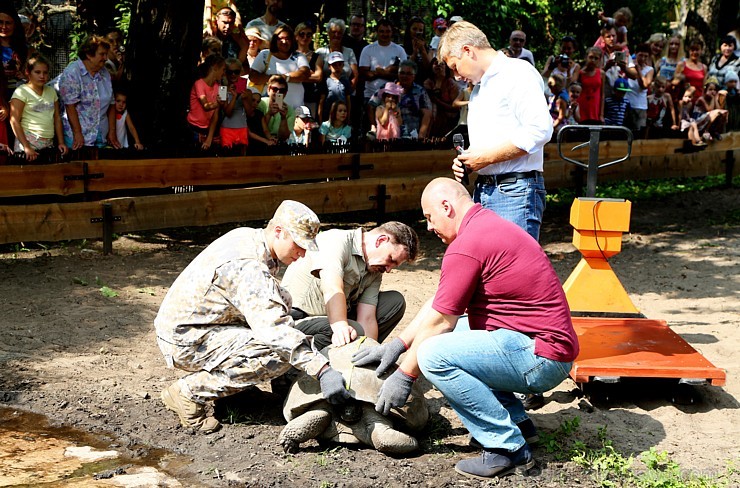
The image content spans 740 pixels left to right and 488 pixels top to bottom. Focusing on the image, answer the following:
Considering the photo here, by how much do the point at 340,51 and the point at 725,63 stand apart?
26.6 ft

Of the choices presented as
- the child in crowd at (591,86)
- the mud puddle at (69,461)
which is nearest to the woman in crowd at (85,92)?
the mud puddle at (69,461)

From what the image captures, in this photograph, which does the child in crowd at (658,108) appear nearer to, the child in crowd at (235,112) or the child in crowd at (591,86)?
the child in crowd at (591,86)

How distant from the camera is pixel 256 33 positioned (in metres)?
10.7

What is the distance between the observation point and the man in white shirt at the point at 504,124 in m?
5.29

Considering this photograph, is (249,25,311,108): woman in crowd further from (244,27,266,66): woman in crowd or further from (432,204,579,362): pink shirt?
(432,204,579,362): pink shirt

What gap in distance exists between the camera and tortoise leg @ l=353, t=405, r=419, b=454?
4711 mm

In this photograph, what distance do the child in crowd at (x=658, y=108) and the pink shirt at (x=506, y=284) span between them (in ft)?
34.9

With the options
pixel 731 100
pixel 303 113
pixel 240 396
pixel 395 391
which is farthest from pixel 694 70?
pixel 395 391

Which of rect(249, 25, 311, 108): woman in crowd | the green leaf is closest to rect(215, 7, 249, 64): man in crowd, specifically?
rect(249, 25, 311, 108): woman in crowd

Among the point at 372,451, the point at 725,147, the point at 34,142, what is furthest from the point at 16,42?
the point at 725,147

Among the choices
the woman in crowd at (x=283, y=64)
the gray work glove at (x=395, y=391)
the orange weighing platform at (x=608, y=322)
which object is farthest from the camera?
the woman in crowd at (x=283, y=64)

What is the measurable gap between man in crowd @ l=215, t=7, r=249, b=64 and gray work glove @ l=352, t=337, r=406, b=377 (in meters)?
6.18

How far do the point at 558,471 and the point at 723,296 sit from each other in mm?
4723

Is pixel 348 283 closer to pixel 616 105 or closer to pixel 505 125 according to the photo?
pixel 505 125
